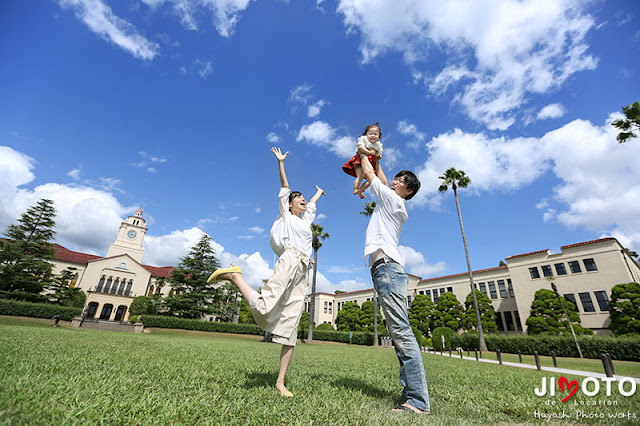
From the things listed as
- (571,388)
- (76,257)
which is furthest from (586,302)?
(76,257)

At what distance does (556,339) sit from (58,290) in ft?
174

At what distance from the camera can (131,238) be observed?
173 feet

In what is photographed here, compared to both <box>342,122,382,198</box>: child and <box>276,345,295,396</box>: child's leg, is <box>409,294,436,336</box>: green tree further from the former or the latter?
<box>276,345,295,396</box>: child's leg

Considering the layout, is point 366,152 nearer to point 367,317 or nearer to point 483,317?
point 483,317

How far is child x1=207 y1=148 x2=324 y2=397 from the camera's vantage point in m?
2.87

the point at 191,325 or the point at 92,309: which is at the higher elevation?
the point at 92,309

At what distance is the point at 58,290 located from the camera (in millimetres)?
32781

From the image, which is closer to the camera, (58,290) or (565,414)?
(565,414)

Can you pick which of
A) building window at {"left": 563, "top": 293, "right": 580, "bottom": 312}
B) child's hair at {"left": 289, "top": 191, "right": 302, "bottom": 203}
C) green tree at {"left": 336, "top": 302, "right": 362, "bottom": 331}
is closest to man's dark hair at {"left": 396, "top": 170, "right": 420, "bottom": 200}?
child's hair at {"left": 289, "top": 191, "right": 302, "bottom": 203}

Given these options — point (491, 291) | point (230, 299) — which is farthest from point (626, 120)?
point (230, 299)

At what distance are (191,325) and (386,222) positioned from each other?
3634 cm

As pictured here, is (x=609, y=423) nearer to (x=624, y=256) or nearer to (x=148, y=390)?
(x=148, y=390)

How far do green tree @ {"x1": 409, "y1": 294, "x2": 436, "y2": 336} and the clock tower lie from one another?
51.6m

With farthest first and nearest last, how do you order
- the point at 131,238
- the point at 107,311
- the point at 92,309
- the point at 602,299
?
the point at 131,238, the point at 107,311, the point at 92,309, the point at 602,299
